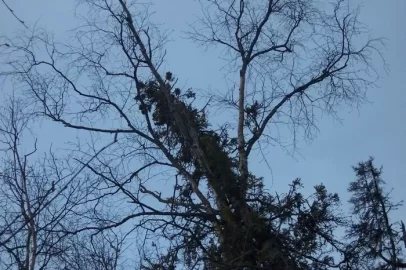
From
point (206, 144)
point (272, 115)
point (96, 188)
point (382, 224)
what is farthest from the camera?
point (382, 224)

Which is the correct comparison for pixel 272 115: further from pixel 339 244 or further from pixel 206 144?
pixel 339 244

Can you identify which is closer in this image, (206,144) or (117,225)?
(117,225)

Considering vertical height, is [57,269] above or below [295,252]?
above

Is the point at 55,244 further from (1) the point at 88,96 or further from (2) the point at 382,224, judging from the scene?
(2) the point at 382,224

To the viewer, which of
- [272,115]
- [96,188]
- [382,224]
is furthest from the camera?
[382,224]

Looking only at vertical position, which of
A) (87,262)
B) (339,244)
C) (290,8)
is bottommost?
(339,244)

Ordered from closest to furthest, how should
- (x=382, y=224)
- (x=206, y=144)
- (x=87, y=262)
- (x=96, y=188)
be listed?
(x=96, y=188) < (x=206, y=144) < (x=87, y=262) < (x=382, y=224)

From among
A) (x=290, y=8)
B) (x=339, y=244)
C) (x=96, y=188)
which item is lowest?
(x=339, y=244)

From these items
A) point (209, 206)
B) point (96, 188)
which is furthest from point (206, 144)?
point (96, 188)

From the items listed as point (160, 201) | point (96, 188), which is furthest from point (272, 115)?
point (96, 188)

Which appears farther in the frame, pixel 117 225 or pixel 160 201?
pixel 160 201

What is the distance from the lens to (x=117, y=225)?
34.9 ft

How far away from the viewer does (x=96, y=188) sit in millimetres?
10711

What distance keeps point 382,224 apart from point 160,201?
631 cm
